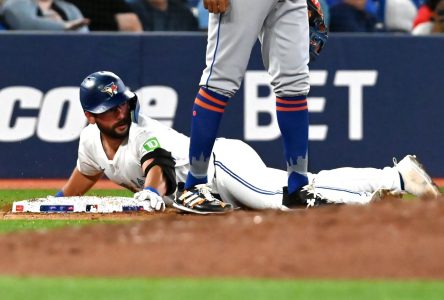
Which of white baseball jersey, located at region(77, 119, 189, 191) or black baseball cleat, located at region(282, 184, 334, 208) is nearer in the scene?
black baseball cleat, located at region(282, 184, 334, 208)

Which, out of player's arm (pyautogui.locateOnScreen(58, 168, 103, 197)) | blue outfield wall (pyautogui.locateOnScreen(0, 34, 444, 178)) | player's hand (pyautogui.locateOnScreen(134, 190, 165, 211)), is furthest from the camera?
blue outfield wall (pyautogui.locateOnScreen(0, 34, 444, 178))

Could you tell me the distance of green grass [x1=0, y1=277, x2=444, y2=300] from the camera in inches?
158

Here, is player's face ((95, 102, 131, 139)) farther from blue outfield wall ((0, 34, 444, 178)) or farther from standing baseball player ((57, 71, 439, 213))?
blue outfield wall ((0, 34, 444, 178))

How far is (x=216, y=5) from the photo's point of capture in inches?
253

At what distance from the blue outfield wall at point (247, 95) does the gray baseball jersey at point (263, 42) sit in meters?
3.70

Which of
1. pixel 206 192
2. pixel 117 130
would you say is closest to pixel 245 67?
pixel 206 192

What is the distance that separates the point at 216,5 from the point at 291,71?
1.93 ft

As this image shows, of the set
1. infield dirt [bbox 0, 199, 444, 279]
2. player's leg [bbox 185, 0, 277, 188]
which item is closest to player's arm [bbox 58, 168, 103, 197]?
player's leg [bbox 185, 0, 277, 188]

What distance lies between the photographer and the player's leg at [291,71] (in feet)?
21.7

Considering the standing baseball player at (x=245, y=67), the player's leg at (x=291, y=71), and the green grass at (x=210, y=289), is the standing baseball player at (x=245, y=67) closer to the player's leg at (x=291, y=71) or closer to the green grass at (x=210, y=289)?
the player's leg at (x=291, y=71)

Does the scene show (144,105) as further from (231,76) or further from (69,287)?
(69,287)

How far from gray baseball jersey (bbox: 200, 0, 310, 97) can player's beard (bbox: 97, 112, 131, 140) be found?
0.89 m

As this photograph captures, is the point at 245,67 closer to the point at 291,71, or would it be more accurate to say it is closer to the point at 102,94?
the point at 291,71

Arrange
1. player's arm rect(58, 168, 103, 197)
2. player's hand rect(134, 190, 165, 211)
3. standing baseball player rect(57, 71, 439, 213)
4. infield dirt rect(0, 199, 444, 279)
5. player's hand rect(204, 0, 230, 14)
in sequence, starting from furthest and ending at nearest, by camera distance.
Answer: player's arm rect(58, 168, 103, 197) → standing baseball player rect(57, 71, 439, 213) → player's hand rect(134, 190, 165, 211) → player's hand rect(204, 0, 230, 14) → infield dirt rect(0, 199, 444, 279)
